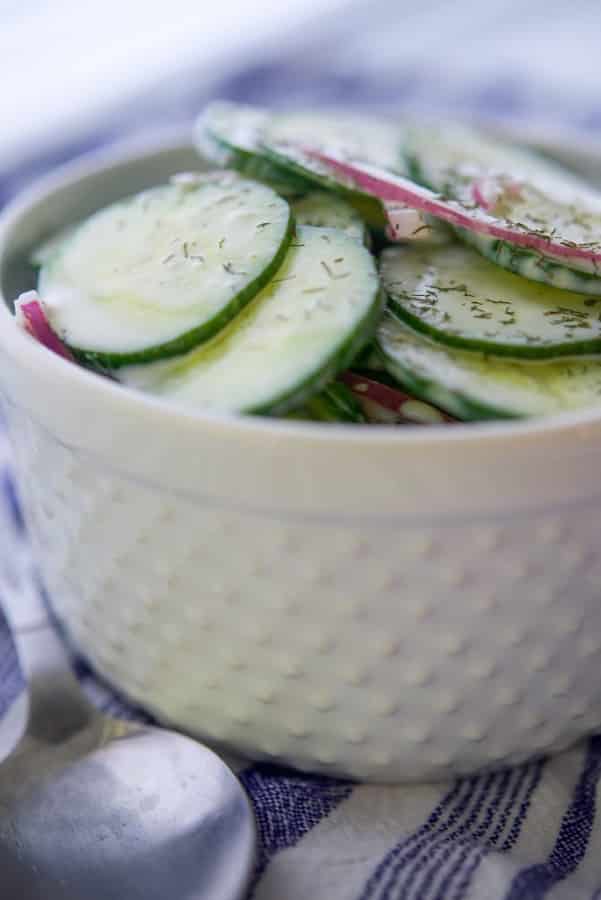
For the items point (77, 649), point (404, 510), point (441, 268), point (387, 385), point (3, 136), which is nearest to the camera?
point (404, 510)

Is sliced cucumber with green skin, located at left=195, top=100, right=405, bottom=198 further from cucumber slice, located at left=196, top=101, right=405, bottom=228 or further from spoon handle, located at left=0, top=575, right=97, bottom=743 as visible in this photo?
spoon handle, located at left=0, top=575, right=97, bottom=743

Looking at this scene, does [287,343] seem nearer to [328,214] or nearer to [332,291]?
[332,291]

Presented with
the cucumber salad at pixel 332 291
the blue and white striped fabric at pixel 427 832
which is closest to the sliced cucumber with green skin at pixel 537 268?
the cucumber salad at pixel 332 291

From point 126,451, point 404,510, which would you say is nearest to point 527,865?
point 404,510

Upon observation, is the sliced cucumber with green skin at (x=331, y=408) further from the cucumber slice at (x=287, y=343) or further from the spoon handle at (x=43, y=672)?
the spoon handle at (x=43, y=672)

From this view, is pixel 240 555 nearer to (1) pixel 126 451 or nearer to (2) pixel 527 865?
(1) pixel 126 451

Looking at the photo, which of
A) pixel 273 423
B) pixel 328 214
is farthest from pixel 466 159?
pixel 273 423

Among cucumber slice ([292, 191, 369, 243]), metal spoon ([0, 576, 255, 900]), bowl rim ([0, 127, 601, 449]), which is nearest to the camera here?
bowl rim ([0, 127, 601, 449])

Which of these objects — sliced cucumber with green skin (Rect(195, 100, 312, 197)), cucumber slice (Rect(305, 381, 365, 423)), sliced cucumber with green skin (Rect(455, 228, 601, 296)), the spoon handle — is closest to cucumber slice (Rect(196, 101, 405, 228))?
sliced cucumber with green skin (Rect(195, 100, 312, 197))
